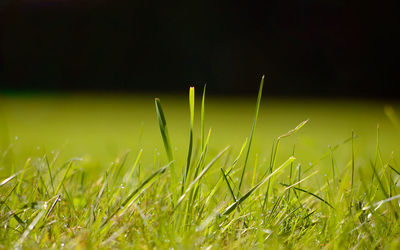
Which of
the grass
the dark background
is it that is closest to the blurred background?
the dark background

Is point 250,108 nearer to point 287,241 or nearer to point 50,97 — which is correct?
point 50,97

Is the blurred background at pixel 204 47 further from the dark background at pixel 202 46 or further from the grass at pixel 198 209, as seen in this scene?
the grass at pixel 198 209

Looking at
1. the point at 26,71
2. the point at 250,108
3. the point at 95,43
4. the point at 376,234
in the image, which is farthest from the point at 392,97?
the point at 376,234

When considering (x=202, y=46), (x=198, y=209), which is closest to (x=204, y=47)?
(x=202, y=46)

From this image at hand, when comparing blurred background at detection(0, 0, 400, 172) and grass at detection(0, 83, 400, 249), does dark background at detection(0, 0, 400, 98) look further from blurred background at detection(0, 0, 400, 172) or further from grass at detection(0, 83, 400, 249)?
grass at detection(0, 83, 400, 249)

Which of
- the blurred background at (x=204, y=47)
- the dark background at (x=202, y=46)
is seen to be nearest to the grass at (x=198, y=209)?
the blurred background at (x=204, y=47)

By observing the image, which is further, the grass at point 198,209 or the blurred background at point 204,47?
the blurred background at point 204,47

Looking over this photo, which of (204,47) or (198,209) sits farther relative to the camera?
(204,47)

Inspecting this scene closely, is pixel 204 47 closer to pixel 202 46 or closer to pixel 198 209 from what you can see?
pixel 202 46
